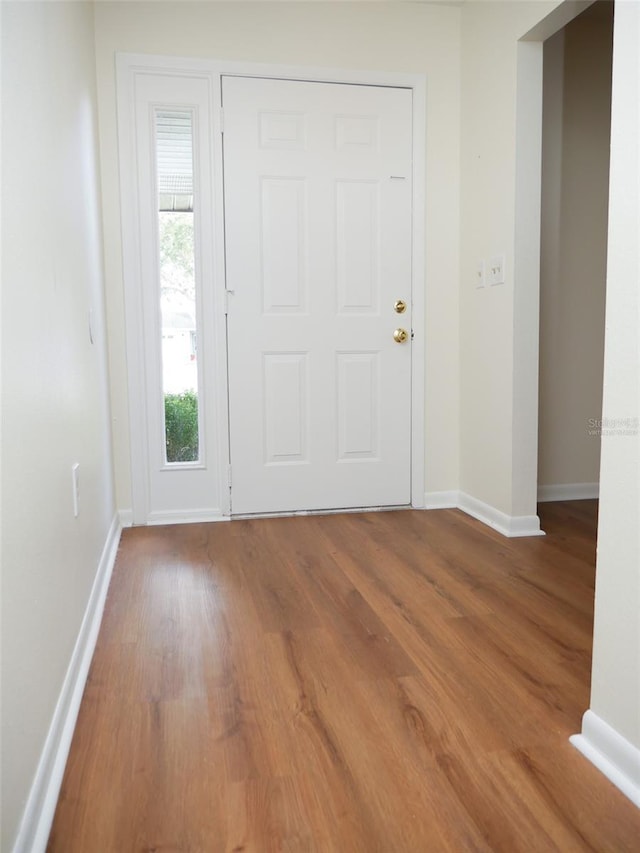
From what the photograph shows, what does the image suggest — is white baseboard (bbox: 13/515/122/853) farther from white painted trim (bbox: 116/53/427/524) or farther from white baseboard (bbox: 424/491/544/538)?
white baseboard (bbox: 424/491/544/538)

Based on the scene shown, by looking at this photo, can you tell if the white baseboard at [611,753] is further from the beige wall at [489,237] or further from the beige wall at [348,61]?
the beige wall at [348,61]

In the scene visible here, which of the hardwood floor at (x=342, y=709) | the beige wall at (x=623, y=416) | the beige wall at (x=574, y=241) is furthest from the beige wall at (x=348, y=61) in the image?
the beige wall at (x=623, y=416)

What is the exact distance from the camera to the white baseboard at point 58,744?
3.60 feet

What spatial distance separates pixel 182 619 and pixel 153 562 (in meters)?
0.62

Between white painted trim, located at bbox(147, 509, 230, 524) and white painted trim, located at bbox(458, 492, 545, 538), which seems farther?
white painted trim, located at bbox(147, 509, 230, 524)

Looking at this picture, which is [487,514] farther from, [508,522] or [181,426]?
[181,426]

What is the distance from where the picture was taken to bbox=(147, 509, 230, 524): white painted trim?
3270 millimetres

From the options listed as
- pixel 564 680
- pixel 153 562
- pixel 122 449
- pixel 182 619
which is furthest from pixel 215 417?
pixel 564 680

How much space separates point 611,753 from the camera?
1339 mm

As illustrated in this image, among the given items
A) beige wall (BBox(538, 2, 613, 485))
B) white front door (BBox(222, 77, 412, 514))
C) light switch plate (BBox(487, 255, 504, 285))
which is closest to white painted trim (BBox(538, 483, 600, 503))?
beige wall (BBox(538, 2, 613, 485))

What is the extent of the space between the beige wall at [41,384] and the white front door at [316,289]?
1.02 metres

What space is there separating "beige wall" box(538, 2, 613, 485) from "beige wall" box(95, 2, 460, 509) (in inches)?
18.6

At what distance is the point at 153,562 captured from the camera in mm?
2699

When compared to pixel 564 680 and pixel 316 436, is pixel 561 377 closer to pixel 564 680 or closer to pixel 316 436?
pixel 316 436
